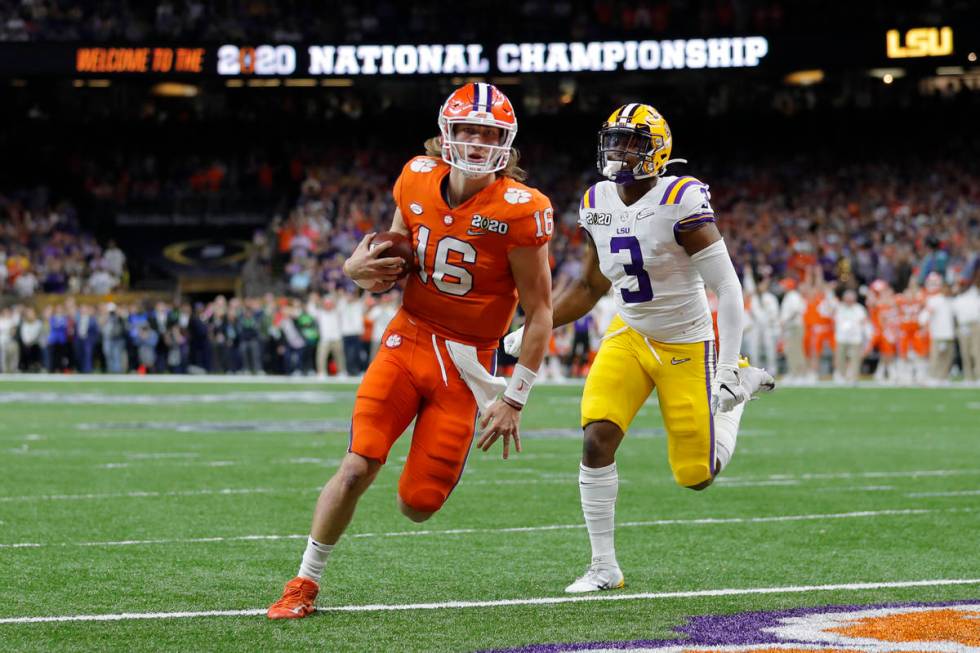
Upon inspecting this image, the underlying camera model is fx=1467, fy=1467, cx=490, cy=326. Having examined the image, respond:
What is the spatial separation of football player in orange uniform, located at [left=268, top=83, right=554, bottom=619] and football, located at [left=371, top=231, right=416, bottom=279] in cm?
4

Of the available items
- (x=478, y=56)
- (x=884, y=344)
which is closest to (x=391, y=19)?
(x=478, y=56)

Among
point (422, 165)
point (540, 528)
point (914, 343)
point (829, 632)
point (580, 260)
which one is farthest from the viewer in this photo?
point (580, 260)

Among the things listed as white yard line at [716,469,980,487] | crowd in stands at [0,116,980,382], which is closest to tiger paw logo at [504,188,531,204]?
white yard line at [716,469,980,487]

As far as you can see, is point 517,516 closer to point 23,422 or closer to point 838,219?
point 23,422

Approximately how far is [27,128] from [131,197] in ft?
12.2

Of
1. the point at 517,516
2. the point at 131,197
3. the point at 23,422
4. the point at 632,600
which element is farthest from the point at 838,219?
the point at 632,600

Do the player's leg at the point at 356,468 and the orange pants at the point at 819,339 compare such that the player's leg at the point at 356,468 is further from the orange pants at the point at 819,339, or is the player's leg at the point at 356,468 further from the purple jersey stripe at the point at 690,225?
the orange pants at the point at 819,339

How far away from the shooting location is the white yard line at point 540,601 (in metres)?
5.03

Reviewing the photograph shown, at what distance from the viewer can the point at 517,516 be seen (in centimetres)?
805

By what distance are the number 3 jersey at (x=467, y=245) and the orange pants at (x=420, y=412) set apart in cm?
9

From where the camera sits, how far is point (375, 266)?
16.8 ft

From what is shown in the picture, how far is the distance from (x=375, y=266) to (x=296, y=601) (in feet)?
3.89

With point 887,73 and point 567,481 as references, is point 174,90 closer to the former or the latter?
A: point 887,73

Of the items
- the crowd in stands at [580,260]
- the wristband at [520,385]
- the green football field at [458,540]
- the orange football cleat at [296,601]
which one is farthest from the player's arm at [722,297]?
the crowd in stands at [580,260]
